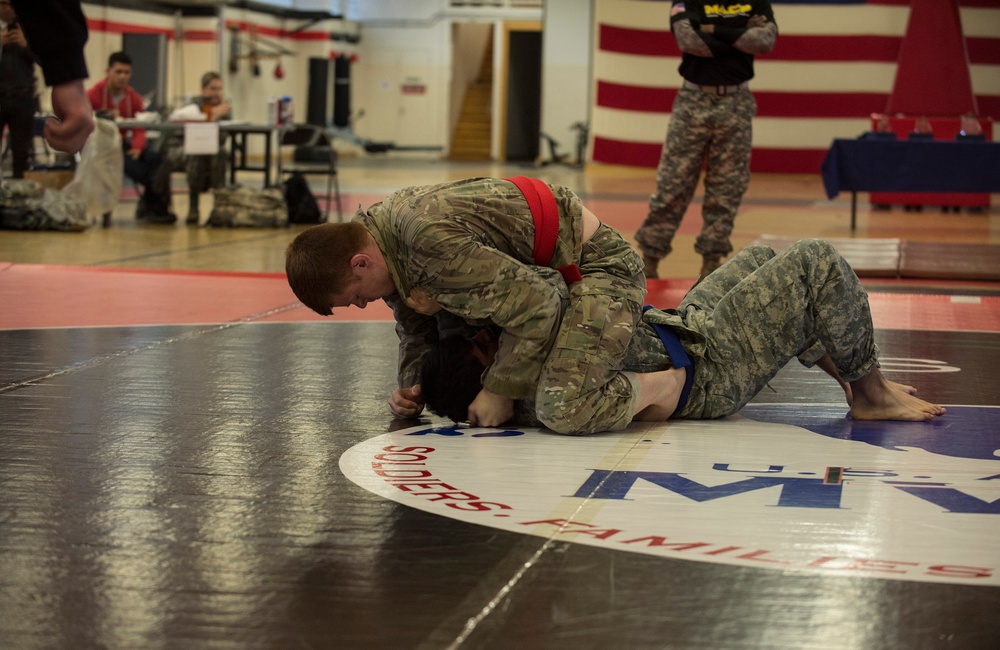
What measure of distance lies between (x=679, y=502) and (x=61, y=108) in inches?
56.0

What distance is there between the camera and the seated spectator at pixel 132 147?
8.94m

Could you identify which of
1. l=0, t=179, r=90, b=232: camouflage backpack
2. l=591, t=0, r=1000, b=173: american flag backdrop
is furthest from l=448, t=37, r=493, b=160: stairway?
l=0, t=179, r=90, b=232: camouflage backpack

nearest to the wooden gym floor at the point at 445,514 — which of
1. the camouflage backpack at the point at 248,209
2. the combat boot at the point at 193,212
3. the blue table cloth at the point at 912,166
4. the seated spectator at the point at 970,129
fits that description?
the camouflage backpack at the point at 248,209

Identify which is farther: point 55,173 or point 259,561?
point 55,173

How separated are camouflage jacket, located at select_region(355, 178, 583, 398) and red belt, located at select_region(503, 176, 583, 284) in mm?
16

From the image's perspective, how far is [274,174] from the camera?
14.9 meters

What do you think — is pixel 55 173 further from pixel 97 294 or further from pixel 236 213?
pixel 97 294

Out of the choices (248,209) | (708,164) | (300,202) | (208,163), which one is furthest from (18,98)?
(708,164)

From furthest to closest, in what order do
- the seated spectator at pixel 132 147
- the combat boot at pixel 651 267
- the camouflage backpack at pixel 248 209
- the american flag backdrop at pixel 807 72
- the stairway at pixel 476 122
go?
the stairway at pixel 476 122 < the american flag backdrop at pixel 807 72 < the seated spectator at pixel 132 147 < the camouflage backpack at pixel 248 209 < the combat boot at pixel 651 267

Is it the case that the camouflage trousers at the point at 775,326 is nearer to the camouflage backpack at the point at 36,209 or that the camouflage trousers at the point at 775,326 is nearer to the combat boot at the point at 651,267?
the combat boot at the point at 651,267

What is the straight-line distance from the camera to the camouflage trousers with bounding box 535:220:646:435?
264 cm

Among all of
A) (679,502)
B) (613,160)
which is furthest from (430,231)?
(613,160)

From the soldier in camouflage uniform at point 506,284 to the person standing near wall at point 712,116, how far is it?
2997 mm

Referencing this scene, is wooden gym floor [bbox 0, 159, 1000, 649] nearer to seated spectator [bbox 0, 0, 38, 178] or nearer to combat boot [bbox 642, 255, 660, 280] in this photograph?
combat boot [bbox 642, 255, 660, 280]
